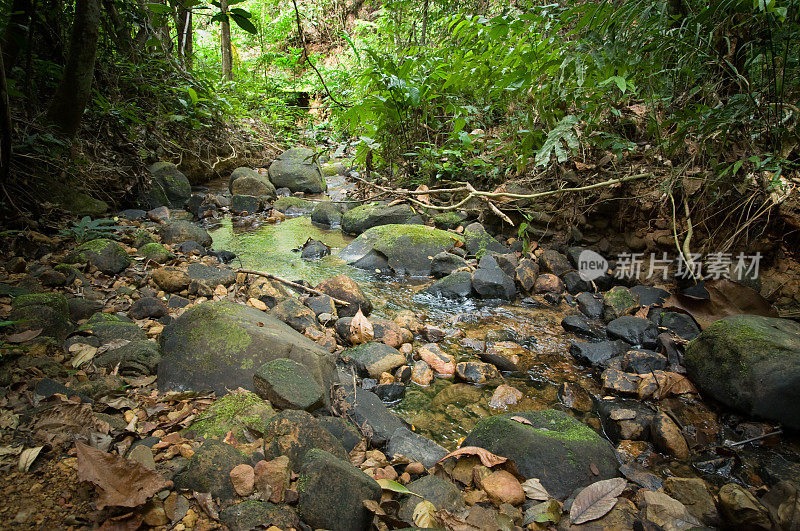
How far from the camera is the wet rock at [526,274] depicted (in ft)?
14.6

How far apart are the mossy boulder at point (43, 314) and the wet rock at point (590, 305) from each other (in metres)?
3.84

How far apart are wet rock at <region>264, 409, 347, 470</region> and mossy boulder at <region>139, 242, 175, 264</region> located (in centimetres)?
285

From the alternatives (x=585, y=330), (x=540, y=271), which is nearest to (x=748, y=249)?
(x=585, y=330)

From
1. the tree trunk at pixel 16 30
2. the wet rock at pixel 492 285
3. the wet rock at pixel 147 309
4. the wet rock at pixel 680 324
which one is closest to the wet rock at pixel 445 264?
the wet rock at pixel 492 285

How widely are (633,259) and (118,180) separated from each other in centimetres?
602

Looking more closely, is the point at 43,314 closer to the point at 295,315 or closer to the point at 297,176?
the point at 295,315

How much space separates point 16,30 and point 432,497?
169 inches

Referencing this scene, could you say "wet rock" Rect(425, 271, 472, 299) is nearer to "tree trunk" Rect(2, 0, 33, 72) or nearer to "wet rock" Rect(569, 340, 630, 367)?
"wet rock" Rect(569, 340, 630, 367)

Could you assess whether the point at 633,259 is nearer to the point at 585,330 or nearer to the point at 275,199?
the point at 585,330

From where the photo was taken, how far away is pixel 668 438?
93.4 inches

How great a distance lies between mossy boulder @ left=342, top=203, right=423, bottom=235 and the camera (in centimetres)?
606

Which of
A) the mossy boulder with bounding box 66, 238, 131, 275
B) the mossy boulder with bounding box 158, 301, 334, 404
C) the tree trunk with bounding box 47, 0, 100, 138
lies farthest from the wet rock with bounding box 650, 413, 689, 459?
the tree trunk with bounding box 47, 0, 100, 138

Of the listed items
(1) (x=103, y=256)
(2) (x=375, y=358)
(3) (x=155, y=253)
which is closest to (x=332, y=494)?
(2) (x=375, y=358)

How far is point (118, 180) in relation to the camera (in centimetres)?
547
